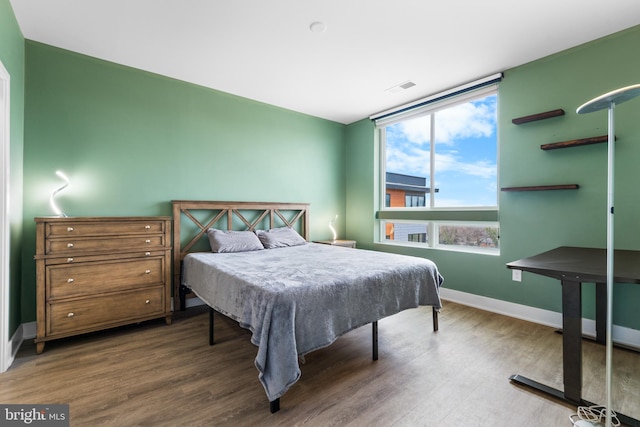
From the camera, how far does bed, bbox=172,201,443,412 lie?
1.64 metres

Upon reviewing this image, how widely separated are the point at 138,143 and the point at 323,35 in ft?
7.54

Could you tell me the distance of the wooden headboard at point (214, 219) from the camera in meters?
3.37

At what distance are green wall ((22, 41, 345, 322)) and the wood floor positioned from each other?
1.11 metres

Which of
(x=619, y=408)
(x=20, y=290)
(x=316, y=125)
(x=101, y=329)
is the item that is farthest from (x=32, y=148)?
(x=619, y=408)

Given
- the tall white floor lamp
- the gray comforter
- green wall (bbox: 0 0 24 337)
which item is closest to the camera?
the tall white floor lamp

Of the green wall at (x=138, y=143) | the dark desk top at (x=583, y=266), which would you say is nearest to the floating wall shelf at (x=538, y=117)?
the dark desk top at (x=583, y=266)

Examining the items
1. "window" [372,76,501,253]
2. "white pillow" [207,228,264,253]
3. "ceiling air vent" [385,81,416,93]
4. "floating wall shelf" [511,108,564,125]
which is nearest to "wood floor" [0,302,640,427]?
"white pillow" [207,228,264,253]

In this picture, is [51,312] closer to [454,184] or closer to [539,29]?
[454,184]

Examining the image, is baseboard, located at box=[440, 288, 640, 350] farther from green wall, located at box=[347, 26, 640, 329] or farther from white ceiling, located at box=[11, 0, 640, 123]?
white ceiling, located at box=[11, 0, 640, 123]

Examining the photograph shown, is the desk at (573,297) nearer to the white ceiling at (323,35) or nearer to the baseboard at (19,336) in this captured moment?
the white ceiling at (323,35)

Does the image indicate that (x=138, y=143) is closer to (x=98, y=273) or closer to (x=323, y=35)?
(x=98, y=273)

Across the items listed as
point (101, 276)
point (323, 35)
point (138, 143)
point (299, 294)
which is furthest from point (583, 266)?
point (138, 143)

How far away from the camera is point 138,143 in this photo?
323cm

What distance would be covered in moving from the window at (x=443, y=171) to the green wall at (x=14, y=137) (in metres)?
4.06
